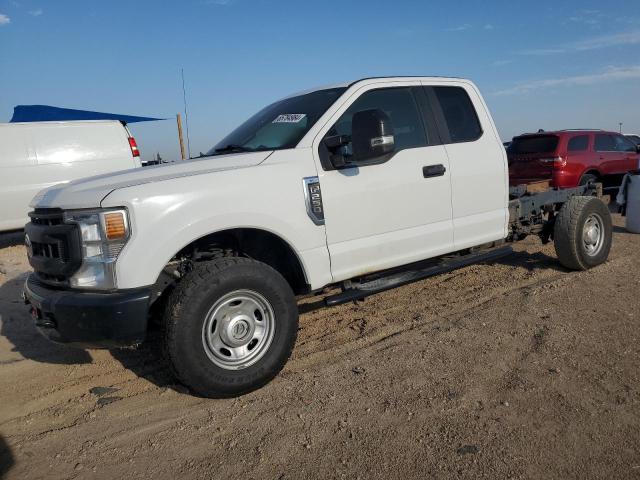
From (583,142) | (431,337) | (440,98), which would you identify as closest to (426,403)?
(431,337)

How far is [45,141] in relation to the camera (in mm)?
8906

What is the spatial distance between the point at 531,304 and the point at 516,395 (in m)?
1.78

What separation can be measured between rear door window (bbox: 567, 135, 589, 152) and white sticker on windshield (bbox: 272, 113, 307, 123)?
8.57m

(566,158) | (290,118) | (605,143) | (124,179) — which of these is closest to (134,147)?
(290,118)

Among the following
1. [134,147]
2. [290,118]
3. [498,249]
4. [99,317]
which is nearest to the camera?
[99,317]

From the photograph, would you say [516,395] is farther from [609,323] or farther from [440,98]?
[440,98]

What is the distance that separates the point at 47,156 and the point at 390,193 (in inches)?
290

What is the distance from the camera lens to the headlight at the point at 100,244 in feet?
9.50

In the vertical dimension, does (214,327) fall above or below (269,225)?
below

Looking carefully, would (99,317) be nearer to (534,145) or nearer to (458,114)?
(458,114)

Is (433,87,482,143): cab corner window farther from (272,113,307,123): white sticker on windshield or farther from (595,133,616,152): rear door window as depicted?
(595,133,616,152): rear door window

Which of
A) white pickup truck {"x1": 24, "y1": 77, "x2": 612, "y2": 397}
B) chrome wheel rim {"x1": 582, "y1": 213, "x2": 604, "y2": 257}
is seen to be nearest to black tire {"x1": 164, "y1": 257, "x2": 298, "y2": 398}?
white pickup truck {"x1": 24, "y1": 77, "x2": 612, "y2": 397}

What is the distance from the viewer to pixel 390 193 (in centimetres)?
388

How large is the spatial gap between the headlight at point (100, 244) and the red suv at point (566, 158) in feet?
29.5
